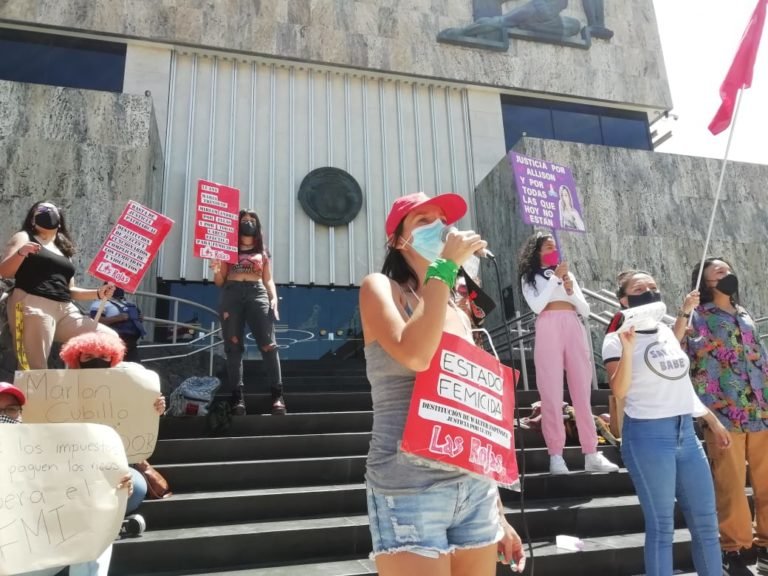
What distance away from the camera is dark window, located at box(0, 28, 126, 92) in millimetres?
10031

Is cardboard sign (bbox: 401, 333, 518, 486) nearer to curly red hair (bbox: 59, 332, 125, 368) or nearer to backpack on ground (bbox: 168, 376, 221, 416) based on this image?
curly red hair (bbox: 59, 332, 125, 368)

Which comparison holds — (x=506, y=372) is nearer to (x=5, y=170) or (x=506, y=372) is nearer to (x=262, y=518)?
(x=262, y=518)

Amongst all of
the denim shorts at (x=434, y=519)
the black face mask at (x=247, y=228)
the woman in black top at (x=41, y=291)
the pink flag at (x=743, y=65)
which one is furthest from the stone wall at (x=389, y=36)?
the denim shorts at (x=434, y=519)

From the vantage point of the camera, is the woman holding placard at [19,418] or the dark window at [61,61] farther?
the dark window at [61,61]

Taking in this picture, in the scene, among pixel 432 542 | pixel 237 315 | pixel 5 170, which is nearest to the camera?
pixel 432 542

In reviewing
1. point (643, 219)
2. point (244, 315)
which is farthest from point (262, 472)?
point (643, 219)

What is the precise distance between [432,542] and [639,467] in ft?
6.34

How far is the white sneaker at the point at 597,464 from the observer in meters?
4.53

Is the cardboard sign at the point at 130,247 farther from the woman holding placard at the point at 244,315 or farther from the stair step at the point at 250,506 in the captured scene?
the stair step at the point at 250,506

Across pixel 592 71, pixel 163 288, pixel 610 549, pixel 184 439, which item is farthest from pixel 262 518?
pixel 592 71

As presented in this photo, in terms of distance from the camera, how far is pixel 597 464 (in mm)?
4543

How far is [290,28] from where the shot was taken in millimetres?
11211

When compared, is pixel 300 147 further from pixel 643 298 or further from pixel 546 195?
pixel 643 298

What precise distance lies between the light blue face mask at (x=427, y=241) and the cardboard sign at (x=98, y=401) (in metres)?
2.04
